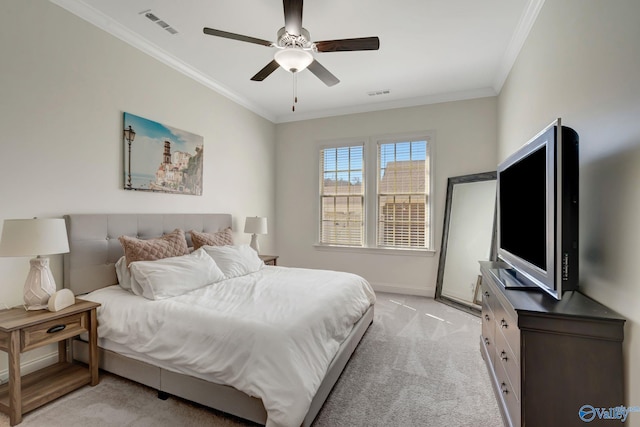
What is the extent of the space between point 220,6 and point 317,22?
849 millimetres

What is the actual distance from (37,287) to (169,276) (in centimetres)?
81

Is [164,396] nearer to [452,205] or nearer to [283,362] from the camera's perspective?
[283,362]

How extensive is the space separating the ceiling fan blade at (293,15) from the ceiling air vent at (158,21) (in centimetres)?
138

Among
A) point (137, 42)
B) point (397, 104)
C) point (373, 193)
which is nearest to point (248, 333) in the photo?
point (137, 42)

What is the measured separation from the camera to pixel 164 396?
6.70 ft

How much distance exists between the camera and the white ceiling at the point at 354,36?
2529mm

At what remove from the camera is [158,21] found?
2734 millimetres

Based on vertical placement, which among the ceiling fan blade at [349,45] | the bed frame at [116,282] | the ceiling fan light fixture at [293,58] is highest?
the ceiling fan blade at [349,45]

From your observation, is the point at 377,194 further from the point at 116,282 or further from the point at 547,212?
the point at 116,282

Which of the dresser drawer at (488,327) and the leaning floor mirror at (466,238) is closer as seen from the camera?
the dresser drawer at (488,327)

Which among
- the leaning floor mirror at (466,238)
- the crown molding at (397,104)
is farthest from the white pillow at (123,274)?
the leaning floor mirror at (466,238)

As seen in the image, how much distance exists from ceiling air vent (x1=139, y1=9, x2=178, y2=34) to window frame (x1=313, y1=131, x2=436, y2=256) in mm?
2828

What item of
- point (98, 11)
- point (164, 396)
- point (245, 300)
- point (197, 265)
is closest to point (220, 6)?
point (98, 11)

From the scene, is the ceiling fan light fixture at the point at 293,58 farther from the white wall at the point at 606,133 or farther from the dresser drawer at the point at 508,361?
the dresser drawer at the point at 508,361
